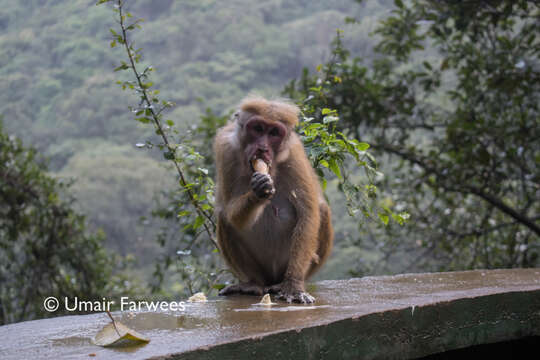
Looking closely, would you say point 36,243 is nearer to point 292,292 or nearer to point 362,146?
point 292,292

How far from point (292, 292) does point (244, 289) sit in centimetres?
49

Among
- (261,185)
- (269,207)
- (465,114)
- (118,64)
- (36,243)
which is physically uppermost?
(118,64)

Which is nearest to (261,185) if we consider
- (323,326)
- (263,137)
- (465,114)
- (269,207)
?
(263,137)

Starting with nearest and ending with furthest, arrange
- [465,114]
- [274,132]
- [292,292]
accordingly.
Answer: [292,292], [274,132], [465,114]

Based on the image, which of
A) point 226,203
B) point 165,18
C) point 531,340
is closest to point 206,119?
point 226,203

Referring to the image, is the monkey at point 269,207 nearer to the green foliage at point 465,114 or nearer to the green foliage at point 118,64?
the green foliage at point 465,114

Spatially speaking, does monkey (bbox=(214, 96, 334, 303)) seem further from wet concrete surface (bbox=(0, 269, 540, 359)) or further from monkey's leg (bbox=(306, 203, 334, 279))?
wet concrete surface (bbox=(0, 269, 540, 359))

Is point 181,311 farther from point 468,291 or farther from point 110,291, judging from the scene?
point 110,291

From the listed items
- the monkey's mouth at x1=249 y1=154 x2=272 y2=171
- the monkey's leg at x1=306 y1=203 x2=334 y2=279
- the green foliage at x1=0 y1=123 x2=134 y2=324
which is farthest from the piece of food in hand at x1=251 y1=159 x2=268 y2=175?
the green foliage at x1=0 y1=123 x2=134 y2=324

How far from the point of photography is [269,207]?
4562 mm

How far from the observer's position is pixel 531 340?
3688 millimetres

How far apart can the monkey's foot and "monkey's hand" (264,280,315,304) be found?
0.21ft

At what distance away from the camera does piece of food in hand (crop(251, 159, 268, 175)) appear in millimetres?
3891

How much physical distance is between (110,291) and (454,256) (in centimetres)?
472
